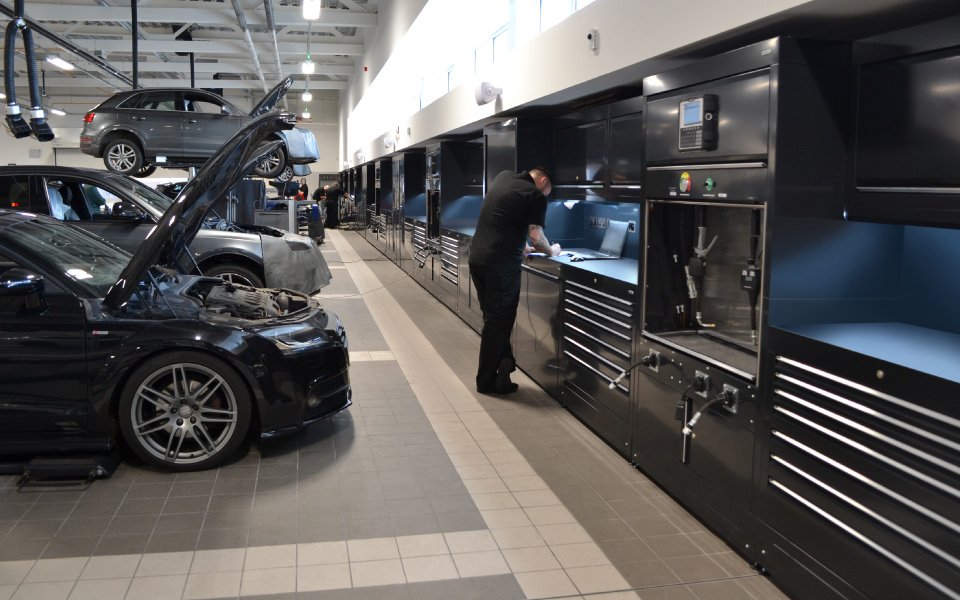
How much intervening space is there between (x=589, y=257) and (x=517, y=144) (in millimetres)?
1550

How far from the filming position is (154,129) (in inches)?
468

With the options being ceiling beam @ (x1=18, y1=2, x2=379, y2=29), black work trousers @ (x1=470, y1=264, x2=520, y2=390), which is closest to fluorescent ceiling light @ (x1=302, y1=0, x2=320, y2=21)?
ceiling beam @ (x1=18, y1=2, x2=379, y2=29)

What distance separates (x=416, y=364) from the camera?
285 inches

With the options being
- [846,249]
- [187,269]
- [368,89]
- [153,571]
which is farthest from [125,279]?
[368,89]

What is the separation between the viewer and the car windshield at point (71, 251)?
435cm

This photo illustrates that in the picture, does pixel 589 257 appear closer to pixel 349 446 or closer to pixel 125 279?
pixel 349 446

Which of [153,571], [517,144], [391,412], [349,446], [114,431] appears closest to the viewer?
[153,571]

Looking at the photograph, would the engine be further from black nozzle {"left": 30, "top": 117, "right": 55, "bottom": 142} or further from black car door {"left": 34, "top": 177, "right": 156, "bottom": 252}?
black nozzle {"left": 30, "top": 117, "right": 55, "bottom": 142}

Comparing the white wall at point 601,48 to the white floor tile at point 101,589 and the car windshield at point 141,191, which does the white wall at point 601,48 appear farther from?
the white floor tile at point 101,589

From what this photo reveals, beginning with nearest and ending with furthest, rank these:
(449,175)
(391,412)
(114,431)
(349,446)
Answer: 1. (114,431)
2. (349,446)
3. (391,412)
4. (449,175)

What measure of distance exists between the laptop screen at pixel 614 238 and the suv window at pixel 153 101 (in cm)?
809

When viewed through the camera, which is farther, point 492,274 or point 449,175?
point 449,175

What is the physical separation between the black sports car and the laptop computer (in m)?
2.48

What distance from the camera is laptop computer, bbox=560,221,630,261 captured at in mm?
6483
